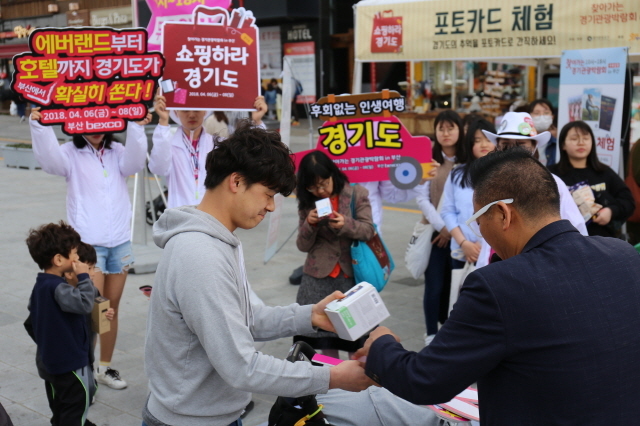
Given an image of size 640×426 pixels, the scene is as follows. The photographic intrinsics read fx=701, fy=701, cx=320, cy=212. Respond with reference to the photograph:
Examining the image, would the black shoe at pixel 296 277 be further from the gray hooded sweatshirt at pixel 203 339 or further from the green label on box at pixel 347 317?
the gray hooded sweatshirt at pixel 203 339

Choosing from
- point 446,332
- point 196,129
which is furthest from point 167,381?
point 196,129

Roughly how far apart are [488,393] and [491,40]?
653cm

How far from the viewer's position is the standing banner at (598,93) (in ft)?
21.3

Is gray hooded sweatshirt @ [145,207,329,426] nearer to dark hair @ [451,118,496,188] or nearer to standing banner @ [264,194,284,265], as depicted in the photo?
dark hair @ [451,118,496,188]

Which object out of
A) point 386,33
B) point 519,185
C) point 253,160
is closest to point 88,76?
point 253,160

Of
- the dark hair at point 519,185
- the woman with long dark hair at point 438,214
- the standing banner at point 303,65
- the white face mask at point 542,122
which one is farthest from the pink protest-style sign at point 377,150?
the standing banner at point 303,65

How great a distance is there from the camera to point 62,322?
12.7 ft

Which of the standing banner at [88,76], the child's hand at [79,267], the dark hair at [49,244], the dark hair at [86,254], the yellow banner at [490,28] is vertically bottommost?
the child's hand at [79,267]

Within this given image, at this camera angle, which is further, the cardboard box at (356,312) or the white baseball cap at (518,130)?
the white baseball cap at (518,130)

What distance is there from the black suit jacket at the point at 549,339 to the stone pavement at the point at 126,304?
2715 mm

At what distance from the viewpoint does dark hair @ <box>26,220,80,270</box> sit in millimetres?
3898

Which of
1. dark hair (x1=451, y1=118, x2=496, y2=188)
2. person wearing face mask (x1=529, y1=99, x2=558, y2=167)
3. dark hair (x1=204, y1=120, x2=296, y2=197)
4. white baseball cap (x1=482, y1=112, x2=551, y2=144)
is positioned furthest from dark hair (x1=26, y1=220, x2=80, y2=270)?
person wearing face mask (x1=529, y1=99, x2=558, y2=167)

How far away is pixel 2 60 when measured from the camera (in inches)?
1454

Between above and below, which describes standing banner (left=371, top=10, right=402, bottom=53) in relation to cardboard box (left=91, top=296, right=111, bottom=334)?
above
